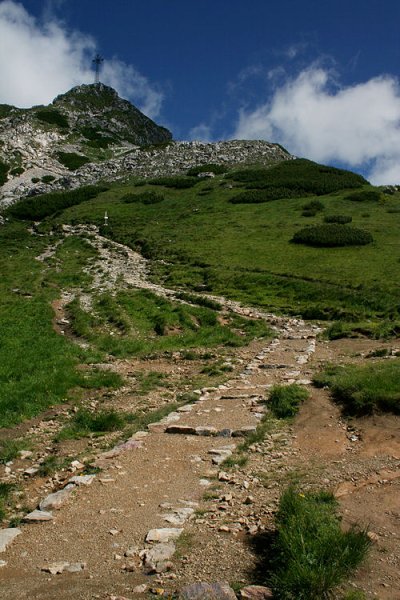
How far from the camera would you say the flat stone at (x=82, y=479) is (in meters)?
9.22

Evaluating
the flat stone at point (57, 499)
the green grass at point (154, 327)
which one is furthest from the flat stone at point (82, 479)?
the green grass at point (154, 327)

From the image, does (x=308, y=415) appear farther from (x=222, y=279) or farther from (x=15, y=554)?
(x=222, y=279)

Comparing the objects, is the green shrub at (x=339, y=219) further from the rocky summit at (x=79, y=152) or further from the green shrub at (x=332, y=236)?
the rocky summit at (x=79, y=152)

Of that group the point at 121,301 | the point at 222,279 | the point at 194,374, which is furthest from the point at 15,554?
the point at 222,279

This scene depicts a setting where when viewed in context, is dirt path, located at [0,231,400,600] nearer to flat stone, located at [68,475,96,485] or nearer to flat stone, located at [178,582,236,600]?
flat stone, located at [68,475,96,485]

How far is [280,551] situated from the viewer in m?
6.30

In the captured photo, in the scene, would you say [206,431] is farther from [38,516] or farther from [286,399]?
[38,516]

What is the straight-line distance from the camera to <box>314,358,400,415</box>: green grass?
11430 millimetres

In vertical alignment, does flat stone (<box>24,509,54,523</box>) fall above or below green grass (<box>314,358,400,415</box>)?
below

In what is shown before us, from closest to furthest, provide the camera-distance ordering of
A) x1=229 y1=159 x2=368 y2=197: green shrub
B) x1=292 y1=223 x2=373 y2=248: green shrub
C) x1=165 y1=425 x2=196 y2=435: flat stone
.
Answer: x1=165 y1=425 x2=196 y2=435: flat stone, x1=292 y1=223 x2=373 y2=248: green shrub, x1=229 y1=159 x2=368 y2=197: green shrub

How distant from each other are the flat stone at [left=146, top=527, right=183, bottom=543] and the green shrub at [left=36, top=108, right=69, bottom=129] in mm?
126599

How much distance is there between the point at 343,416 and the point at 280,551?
19.5 feet

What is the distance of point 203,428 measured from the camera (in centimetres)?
1166

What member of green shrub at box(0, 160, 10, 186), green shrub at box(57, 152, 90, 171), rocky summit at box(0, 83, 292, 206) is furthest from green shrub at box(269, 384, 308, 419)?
green shrub at box(57, 152, 90, 171)
